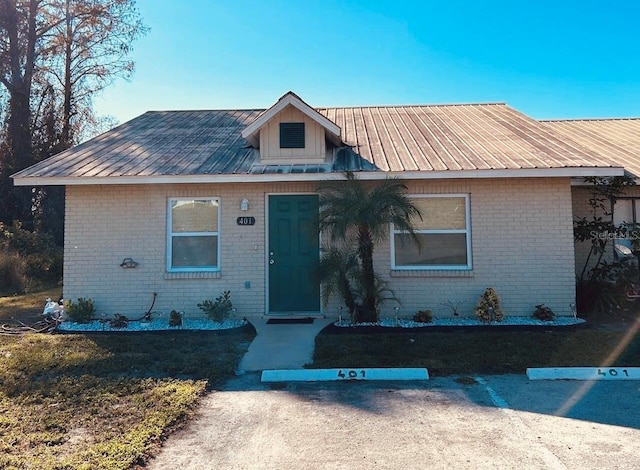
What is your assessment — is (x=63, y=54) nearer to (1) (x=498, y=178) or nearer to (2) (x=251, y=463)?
(1) (x=498, y=178)

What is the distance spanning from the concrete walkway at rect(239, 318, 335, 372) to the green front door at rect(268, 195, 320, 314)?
0.47 metres

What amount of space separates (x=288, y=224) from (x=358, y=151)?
230cm

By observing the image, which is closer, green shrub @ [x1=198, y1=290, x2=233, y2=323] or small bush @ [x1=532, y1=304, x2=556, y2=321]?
small bush @ [x1=532, y1=304, x2=556, y2=321]

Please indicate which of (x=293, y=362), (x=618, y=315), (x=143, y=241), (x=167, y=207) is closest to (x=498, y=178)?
(x=618, y=315)

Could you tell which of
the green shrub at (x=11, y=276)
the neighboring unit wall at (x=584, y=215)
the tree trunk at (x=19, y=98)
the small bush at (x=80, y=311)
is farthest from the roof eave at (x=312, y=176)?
the tree trunk at (x=19, y=98)

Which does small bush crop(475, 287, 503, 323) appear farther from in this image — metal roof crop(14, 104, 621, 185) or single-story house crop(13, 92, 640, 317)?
metal roof crop(14, 104, 621, 185)

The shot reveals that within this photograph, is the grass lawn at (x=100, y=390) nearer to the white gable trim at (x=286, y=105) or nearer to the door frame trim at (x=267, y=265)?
the door frame trim at (x=267, y=265)

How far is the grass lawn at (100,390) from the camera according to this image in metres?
3.81

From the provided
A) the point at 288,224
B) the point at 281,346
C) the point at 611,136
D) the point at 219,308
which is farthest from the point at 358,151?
the point at 611,136

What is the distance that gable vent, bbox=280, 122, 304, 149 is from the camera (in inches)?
364

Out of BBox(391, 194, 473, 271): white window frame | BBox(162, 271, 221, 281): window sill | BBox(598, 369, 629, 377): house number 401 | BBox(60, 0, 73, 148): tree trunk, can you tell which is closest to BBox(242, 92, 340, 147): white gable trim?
BBox(391, 194, 473, 271): white window frame

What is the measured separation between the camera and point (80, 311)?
Answer: 8.56 m

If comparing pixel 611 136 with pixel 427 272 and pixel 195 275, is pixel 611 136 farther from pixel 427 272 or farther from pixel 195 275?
pixel 195 275

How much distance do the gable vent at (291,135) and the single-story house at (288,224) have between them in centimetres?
3
